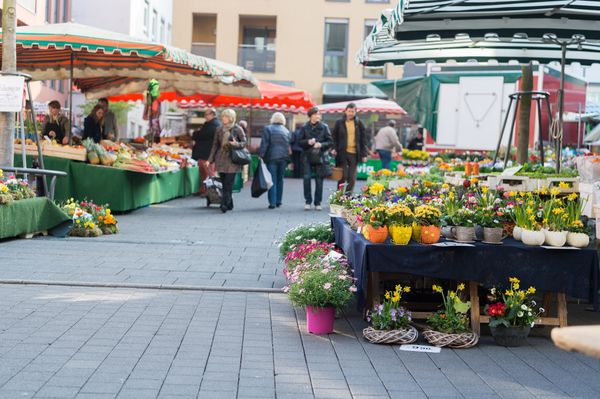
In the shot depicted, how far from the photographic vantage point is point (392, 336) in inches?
268

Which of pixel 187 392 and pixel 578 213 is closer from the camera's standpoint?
pixel 187 392

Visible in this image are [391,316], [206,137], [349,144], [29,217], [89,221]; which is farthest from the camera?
[206,137]

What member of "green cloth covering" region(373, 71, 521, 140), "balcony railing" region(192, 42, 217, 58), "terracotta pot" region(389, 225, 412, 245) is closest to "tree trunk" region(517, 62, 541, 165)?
"green cloth covering" region(373, 71, 521, 140)

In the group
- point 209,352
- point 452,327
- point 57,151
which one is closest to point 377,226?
point 452,327

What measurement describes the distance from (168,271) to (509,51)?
6.71 metres

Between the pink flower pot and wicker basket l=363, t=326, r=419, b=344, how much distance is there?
360 mm

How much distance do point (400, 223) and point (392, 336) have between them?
0.91 metres

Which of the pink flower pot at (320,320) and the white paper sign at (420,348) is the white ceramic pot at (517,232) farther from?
the pink flower pot at (320,320)

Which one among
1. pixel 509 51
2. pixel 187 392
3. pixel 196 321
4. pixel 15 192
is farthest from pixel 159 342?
pixel 509 51

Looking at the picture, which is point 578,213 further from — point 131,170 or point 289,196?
point 289,196

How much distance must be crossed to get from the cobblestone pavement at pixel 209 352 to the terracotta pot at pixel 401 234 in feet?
2.56

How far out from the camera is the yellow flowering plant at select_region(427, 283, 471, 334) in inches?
272

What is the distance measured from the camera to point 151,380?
5.56m

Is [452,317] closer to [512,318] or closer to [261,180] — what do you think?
[512,318]
